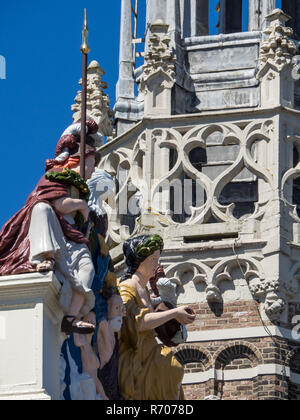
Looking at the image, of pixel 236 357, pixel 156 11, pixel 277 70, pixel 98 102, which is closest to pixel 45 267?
pixel 236 357

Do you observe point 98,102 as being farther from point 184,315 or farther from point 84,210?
point 84,210

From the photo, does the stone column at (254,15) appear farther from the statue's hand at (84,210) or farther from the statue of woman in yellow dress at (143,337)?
the statue's hand at (84,210)

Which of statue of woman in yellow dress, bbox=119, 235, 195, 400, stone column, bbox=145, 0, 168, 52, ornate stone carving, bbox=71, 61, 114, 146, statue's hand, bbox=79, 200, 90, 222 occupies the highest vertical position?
stone column, bbox=145, 0, 168, 52

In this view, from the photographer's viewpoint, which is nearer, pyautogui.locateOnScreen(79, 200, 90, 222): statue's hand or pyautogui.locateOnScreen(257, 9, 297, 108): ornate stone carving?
pyautogui.locateOnScreen(79, 200, 90, 222): statue's hand

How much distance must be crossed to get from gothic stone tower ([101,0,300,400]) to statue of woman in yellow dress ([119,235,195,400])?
7.41 metres

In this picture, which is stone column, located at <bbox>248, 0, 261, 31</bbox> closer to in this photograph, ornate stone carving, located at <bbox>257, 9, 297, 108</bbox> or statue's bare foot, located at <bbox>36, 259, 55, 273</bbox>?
ornate stone carving, located at <bbox>257, 9, 297, 108</bbox>

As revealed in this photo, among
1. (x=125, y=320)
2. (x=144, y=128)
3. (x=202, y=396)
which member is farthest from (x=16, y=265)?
(x=144, y=128)

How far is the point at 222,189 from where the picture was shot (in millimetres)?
32031

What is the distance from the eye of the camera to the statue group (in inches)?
766

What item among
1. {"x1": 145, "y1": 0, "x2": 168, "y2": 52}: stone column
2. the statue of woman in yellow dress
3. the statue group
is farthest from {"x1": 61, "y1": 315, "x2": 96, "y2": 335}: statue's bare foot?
{"x1": 145, "y1": 0, "x2": 168, "y2": 52}: stone column

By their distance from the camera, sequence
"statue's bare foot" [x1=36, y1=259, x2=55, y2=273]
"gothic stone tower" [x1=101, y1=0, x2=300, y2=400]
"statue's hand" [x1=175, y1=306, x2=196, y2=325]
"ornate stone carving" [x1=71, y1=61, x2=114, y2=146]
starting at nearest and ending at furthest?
"statue's bare foot" [x1=36, y1=259, x2=55, y2=273], "statue's hand" [x1=175, y1=306, x2=196, y2=325], "gothic stone tower" [x1=101, y1=0, x2=300, y2=400], "ornate stone carving" [x1=71, y1=61, x2=114, y2=146]

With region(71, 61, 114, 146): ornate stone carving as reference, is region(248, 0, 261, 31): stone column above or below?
above

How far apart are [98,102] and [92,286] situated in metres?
13.1

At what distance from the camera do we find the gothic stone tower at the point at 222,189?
30.0m
